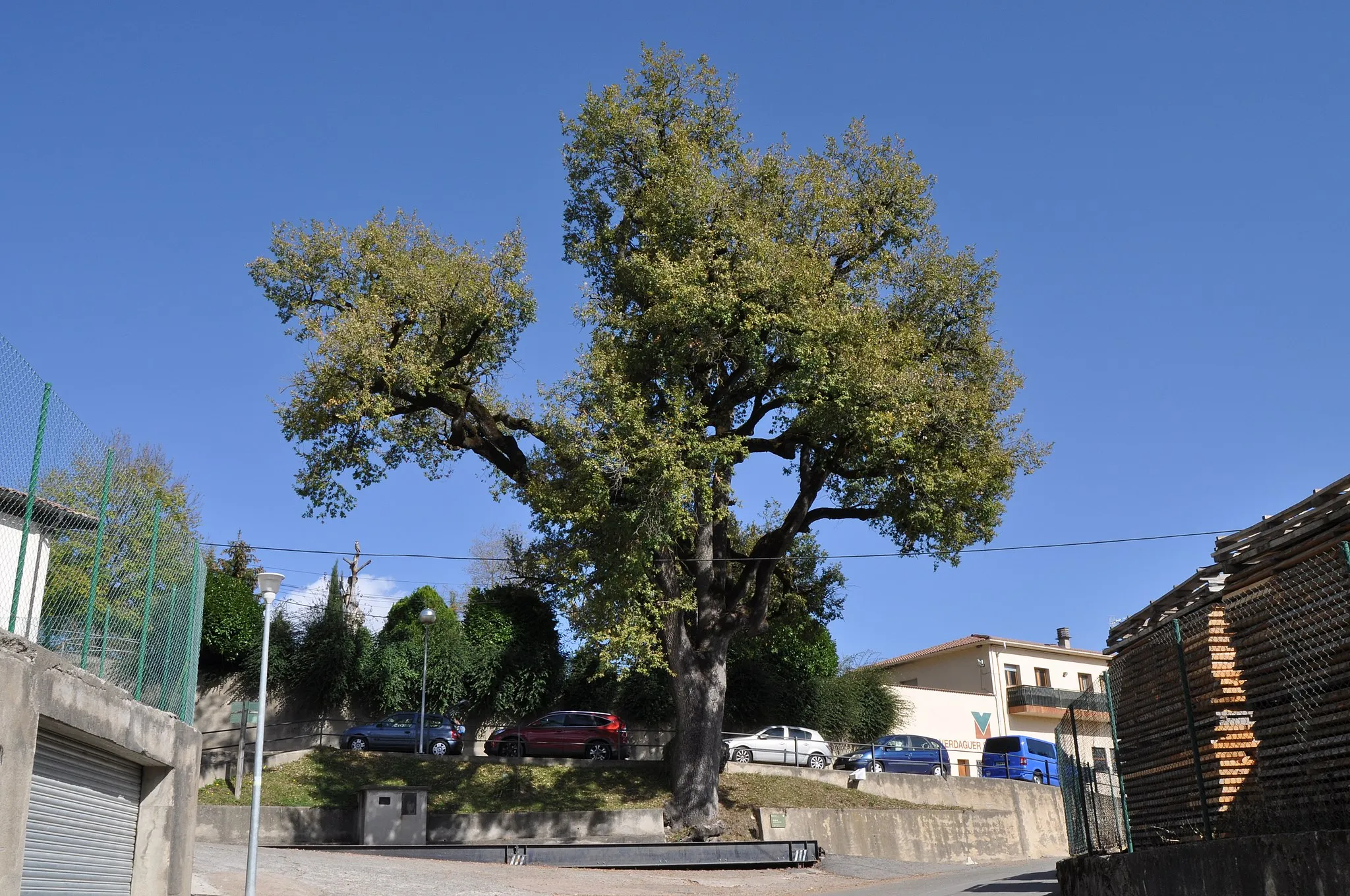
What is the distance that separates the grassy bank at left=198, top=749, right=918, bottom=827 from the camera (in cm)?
2405

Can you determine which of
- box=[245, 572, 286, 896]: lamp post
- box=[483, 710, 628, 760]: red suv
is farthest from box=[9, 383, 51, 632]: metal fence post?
box=[483, 710, 628, 760]: red suv

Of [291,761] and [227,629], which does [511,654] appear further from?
[291,761]

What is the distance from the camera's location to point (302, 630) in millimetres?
32188

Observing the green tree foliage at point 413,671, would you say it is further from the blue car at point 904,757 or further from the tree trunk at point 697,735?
the blue car at point 904,757

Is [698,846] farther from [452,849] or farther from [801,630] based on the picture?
[801,630]

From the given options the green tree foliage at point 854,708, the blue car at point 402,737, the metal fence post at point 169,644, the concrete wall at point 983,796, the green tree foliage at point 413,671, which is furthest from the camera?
the green tree foliage at point 854,708

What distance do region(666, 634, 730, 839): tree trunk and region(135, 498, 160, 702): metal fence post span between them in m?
14.1

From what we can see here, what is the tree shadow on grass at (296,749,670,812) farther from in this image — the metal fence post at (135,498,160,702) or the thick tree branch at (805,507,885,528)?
the metal fence post at (135,498,160,702)

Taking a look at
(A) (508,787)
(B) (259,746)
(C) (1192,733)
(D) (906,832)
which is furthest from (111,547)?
(D) (906,832)

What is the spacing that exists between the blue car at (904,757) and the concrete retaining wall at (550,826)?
9844 millimetres

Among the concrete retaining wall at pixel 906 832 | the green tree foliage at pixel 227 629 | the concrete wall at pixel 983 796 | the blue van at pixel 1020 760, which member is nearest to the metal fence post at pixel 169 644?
the concrete retaining wall at pixel 906 832

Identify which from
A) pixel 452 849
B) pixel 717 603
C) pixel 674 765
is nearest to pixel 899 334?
pixel 717 603

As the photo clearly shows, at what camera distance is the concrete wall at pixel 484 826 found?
71.4 feet

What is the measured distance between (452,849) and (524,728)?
1098 cm
